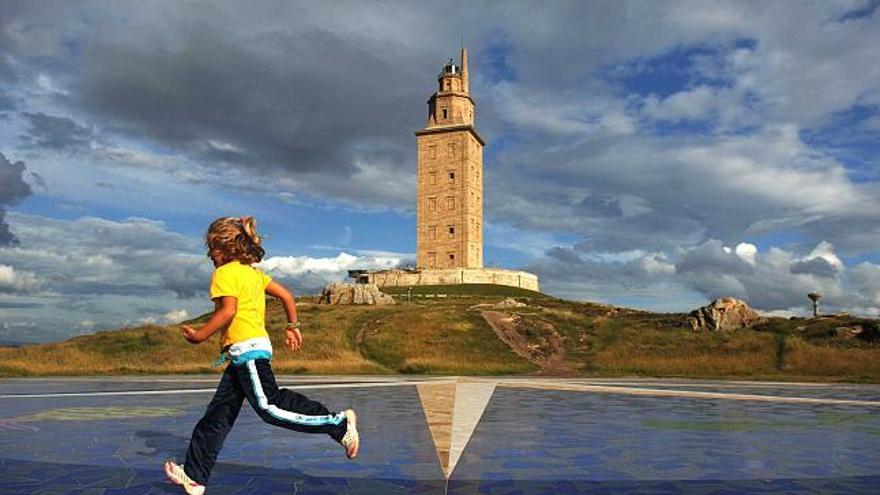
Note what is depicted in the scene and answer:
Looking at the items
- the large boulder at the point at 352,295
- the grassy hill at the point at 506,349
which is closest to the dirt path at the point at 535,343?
the grassy hill at the point at 506,349

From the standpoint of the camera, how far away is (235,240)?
4.87m

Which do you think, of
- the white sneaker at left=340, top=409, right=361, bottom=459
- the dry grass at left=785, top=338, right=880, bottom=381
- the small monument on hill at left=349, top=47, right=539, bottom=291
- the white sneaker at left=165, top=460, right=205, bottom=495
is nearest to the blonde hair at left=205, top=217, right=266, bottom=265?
the white sneaker at left=340, top=409, right=361, bottom=459

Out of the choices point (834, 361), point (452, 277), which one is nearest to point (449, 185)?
point (452, 277)

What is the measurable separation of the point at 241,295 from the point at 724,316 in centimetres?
3266

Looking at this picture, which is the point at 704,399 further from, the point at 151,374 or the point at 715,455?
the point at 151,374

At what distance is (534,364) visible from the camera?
89.0 feet

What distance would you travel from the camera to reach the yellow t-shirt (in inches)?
184

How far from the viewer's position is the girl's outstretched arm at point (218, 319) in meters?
4.43

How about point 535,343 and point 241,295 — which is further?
point 535,343

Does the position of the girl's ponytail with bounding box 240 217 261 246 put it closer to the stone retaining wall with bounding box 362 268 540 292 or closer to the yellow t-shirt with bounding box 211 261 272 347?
the yellow t-shirt with bounding box 211 261 272 347

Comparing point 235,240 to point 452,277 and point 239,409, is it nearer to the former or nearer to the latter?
point 239,409

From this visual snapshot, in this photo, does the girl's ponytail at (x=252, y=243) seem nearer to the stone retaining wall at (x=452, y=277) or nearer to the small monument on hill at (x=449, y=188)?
the stone retaining wall at (x=452, y=277)

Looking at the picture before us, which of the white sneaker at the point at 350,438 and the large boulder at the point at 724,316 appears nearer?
the white sneaker at the point at 350,438

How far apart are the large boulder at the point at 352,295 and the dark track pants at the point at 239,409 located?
41052 mm
